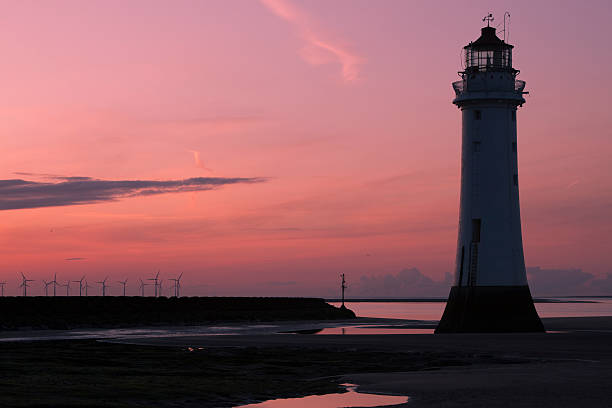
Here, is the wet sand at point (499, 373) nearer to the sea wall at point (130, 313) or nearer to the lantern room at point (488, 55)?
the lantern room at point (488, 55)

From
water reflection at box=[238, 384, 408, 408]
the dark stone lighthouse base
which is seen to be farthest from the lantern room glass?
water reflection at box=[238, 384, 408, 408]

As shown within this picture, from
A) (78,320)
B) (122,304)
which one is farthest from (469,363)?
(122,304)

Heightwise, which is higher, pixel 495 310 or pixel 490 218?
pixel 490 218

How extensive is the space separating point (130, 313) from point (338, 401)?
85858mm

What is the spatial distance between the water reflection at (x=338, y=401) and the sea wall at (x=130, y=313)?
58.0m

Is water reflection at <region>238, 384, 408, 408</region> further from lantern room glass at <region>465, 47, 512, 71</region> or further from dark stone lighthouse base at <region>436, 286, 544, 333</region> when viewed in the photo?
lantern room glass at <region>465, 47, 512, 71</region>

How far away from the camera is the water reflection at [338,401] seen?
25.2m

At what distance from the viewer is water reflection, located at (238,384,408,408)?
25.2 m

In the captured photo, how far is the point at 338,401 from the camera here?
85.6 ft

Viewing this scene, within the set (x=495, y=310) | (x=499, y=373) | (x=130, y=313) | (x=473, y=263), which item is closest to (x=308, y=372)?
(x=499, y=373)

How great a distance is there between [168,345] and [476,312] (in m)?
20.0

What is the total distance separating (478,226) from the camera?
55.3m

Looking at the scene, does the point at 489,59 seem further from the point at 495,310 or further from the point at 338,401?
the point at 338,401

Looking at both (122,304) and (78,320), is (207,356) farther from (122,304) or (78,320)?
(122,304)
